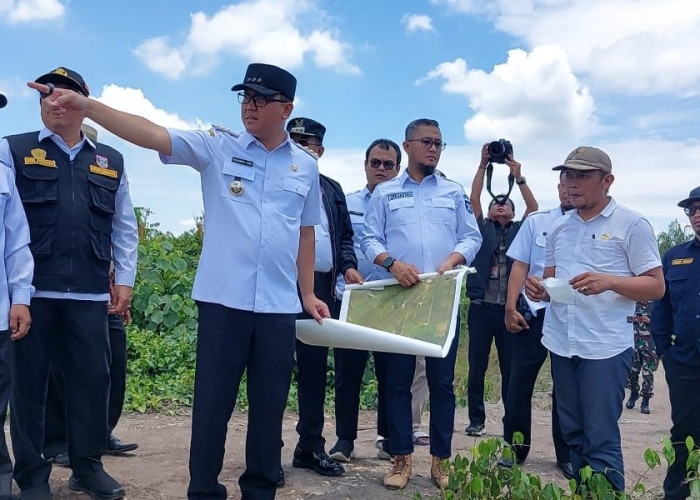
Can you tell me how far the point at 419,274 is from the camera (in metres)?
4.14

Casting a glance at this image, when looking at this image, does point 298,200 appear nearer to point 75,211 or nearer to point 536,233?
point 75,211

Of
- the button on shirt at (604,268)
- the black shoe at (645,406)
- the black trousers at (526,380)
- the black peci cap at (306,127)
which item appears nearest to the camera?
the button on shirt at (604,268)

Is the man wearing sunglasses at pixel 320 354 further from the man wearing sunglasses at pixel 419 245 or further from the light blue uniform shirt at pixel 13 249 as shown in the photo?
the light blue uniform shirt at pixel 13 249

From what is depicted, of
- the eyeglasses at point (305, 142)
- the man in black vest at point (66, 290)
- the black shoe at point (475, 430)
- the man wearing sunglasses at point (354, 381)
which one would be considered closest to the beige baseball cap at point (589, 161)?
the man wearing sunglasses at point (354, 381)

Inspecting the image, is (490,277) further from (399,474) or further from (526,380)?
(399,474)

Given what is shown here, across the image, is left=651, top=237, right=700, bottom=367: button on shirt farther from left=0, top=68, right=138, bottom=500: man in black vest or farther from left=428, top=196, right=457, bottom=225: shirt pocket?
left=0, top=68, right=138, bottom=500: man in black vest

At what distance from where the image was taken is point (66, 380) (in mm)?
3578

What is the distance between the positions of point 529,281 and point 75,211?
7.99ft

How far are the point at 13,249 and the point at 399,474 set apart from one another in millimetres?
2445

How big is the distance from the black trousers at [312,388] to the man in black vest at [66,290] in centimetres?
114

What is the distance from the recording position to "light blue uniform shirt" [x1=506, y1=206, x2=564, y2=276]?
475 cm

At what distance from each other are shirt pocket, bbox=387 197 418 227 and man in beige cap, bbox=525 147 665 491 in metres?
0.92

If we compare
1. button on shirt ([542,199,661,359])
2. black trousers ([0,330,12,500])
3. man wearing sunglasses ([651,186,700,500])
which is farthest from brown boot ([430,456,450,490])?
black trousers ([0,330,12,500])

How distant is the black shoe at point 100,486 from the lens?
3619 millimetres
